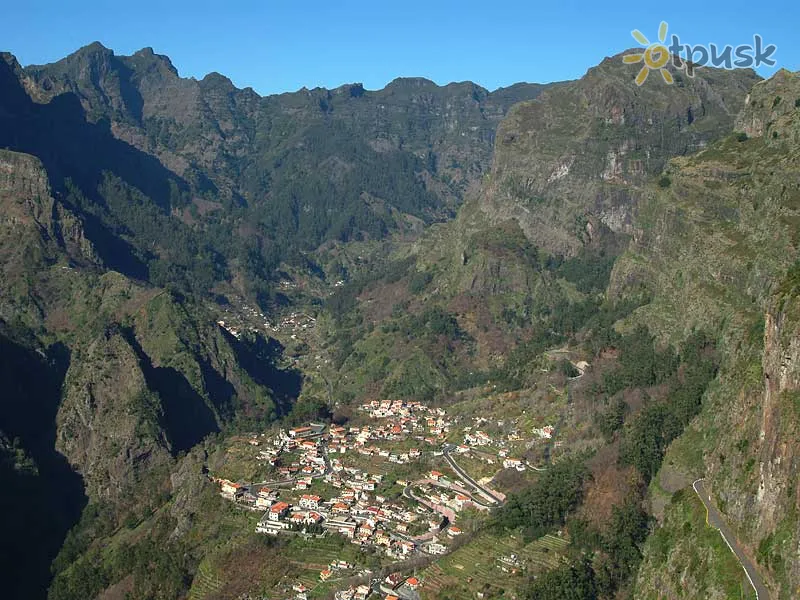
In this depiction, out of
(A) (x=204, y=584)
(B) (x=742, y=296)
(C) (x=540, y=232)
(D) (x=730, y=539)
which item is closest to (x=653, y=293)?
(B) (x=742, y=296)

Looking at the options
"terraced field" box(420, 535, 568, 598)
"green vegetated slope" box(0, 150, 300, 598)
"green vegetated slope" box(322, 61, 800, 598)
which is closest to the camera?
"green vegetated slope" box(322, 61, 800, 598)

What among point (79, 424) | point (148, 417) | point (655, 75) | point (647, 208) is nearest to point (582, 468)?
point (647, 208)

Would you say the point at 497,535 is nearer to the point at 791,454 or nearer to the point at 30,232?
the point at 791,454

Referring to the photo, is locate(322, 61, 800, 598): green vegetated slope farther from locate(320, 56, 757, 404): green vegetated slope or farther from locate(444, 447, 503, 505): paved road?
locate(444, 447, 503, 505): paved road

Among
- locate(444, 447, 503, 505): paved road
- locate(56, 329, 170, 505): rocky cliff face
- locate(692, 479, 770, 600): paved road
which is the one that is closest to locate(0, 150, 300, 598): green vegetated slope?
locate(56, 329, 170, 505): rocky cliff face

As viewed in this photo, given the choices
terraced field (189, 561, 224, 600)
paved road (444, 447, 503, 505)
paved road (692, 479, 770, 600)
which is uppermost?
paved road (692, 479, 770, 600)
